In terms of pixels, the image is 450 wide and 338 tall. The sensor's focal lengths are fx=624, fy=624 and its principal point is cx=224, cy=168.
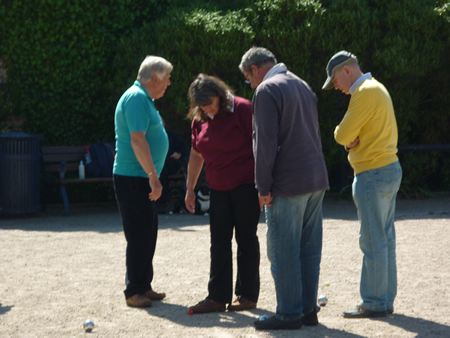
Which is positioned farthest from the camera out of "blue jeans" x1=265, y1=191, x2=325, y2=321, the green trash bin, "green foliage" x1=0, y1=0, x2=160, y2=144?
"green foliage" x1=0, y1=0, x2=160, y2=144

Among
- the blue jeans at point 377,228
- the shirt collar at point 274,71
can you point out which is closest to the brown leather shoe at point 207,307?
the blue jeans at point 377,228

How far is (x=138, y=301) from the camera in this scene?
4.53 m

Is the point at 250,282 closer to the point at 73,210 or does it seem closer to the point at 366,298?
the point at 366,298

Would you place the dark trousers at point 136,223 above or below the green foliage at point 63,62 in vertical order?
below

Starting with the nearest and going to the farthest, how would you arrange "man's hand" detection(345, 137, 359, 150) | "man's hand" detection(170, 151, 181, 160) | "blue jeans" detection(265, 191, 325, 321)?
"blue jeans" detection(265, 191, 325, 321) → "man's hand" detection(345, 137, 359, 150) → "man's hand" detection(170, 151, 181, 160)

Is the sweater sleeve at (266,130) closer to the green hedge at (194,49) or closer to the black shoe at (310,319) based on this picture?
the black shoe at (310,319)

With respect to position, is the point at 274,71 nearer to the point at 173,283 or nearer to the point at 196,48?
the point at 173,283

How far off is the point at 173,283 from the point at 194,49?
5.27 meters

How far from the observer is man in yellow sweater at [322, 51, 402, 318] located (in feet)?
13.2

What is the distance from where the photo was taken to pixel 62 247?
679cm

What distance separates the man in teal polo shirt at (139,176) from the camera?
4480 millimetres

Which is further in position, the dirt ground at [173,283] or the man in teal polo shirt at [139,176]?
the man in teal polo shirt at [139,176]

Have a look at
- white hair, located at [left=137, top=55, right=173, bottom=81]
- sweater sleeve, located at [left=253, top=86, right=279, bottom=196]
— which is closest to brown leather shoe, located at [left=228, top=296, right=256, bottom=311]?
sweater sleeve, located at [left=253, top=86, right=279, bottom=196]

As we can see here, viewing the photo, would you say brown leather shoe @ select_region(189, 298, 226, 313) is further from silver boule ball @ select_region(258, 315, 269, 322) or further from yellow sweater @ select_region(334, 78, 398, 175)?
yellow sweater @ select_region(334, 78, 398, 175)
